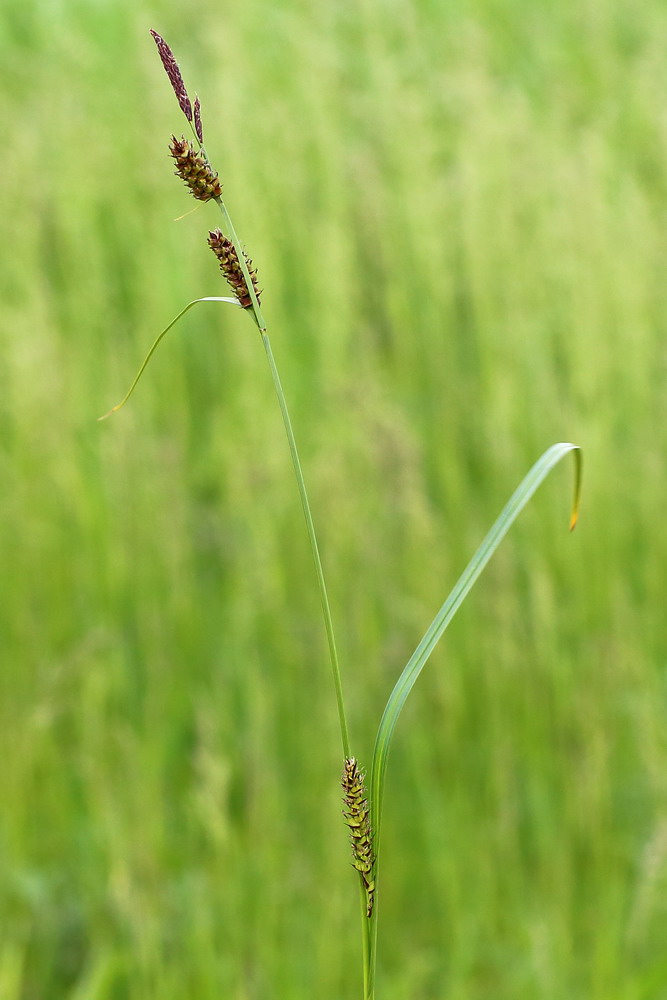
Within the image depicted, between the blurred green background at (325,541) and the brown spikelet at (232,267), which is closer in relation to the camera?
the brown spikelet at (232,267)

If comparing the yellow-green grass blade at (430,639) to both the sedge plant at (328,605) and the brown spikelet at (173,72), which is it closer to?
the sedge plant at (328,605)

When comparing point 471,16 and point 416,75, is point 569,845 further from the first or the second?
point 471,16

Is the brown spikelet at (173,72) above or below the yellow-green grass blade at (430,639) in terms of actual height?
above

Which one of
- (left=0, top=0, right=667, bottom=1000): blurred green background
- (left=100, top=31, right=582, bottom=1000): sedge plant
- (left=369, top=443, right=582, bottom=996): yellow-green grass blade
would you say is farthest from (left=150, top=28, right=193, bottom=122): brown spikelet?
(left=0, top=0, right=667, bottom=1000): blurred green background

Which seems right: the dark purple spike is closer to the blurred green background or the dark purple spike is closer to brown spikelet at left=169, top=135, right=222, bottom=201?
brown spikelet at left=169, top=135, right=222, bottom=201

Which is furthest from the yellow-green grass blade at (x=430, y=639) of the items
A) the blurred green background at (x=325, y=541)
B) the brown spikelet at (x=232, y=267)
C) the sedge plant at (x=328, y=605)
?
the blurred green background at (x=325, y=541)

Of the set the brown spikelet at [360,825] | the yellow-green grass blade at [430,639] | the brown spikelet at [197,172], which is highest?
the brown spikelet at [197,172]

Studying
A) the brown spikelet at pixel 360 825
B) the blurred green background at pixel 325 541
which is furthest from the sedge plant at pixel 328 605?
the blurred green background at pixel 325 541
